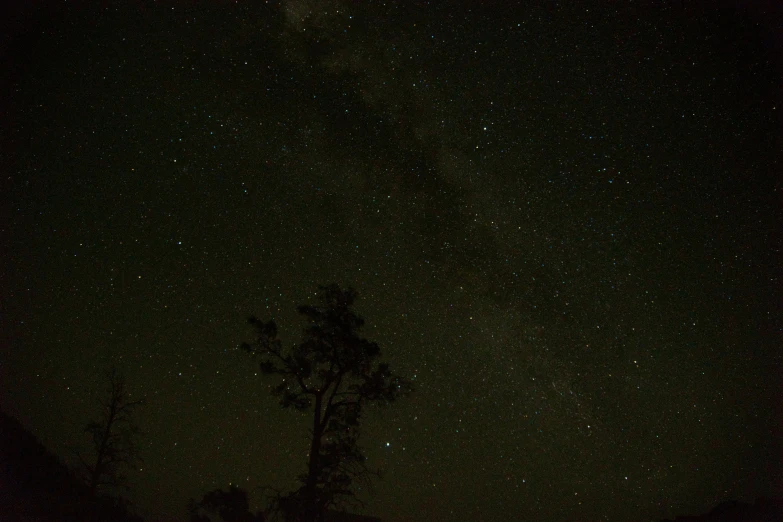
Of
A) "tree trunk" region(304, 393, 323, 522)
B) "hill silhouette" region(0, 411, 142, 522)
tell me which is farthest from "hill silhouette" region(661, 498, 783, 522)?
"hill silhouette" region(0, 411, 142, 522)

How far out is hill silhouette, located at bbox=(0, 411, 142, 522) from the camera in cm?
1644

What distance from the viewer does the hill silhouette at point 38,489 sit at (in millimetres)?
16438

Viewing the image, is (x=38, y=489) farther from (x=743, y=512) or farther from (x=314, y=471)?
(x=743, y=512)

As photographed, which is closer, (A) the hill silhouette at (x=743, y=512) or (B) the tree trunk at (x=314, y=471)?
(B) the tree trunk at (x=314, y=471)

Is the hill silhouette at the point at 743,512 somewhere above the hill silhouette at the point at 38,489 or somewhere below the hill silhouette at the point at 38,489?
below

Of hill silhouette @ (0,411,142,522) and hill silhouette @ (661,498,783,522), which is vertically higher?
hill silhouette @ (0,411,142,522)

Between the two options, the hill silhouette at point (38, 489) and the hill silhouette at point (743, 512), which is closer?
the hill silhouette at point (38, 489)

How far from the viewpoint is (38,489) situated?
64.6 feet

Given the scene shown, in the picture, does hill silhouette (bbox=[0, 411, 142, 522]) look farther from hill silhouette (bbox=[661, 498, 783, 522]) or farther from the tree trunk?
hill silhouette (bbox=[661, 498, 783, 522])

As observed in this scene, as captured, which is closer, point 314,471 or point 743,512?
point 314,471

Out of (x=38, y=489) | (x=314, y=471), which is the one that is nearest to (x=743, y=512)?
(x=314, y=471)

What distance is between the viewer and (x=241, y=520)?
3048cm

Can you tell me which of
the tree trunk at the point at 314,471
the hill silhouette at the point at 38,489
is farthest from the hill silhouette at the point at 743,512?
the hill silhouette at the point at 38,489

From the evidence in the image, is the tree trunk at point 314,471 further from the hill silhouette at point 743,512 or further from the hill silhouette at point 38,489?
the hill silhouette at point 743,512
